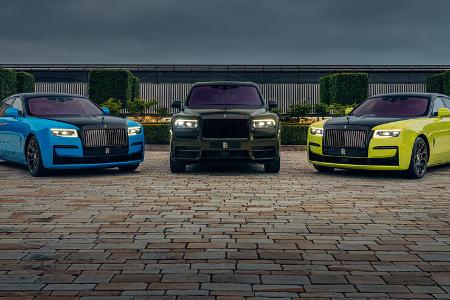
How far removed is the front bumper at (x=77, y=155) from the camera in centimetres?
1080

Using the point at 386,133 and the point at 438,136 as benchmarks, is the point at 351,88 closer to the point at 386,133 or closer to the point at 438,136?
the point at 438,136

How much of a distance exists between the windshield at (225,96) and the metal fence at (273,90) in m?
20.6

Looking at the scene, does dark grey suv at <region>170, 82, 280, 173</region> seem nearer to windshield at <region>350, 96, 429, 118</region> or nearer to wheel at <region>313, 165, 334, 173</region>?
wheel at <region>313, 165, 334, 173</region>

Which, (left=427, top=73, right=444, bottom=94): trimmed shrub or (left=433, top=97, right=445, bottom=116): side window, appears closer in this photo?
(left=433, top=97, right=445, bottom=116): side window

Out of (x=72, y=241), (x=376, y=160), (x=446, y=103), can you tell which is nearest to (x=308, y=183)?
(x=376, y=160)

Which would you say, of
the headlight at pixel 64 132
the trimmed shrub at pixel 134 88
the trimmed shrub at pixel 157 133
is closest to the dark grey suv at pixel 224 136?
the headlight at pixel 64 132

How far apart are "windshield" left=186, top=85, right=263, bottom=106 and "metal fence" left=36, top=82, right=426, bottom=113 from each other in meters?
20.6

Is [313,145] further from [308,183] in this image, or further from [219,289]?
[219,289]

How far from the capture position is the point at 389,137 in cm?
1067

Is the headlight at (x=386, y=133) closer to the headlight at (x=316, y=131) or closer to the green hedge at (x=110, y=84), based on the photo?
the headlight at (x=316, y=131)

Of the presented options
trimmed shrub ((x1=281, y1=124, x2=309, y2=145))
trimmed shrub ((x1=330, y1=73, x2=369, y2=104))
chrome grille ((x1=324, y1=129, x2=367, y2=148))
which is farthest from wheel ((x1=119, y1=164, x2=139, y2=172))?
trimmed shrub ((x1=330, y1=73, x2=369, y2=104))

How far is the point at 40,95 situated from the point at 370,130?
6822 millimetres

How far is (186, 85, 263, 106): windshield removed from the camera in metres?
12.3

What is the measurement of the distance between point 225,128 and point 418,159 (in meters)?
3.68
